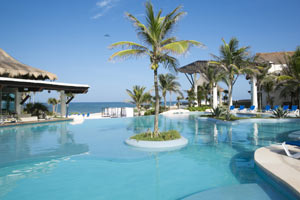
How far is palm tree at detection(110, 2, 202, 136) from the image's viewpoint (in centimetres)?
774

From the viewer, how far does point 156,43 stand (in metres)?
8.05

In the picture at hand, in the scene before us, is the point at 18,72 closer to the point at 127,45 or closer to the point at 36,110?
the point at 36,110

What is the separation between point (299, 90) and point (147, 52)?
22.1 m

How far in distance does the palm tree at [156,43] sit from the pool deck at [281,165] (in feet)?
13.9

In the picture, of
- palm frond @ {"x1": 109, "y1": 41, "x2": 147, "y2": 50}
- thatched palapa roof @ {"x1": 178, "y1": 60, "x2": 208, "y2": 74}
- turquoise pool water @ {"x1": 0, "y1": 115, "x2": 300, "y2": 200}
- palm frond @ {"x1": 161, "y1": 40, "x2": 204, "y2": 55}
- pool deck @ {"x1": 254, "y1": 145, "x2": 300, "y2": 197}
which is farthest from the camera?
thatched palapa roof @ {"x1": 178, "y1": 60, "x2": 208, "y2": 74}

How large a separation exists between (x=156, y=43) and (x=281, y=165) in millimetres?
6110

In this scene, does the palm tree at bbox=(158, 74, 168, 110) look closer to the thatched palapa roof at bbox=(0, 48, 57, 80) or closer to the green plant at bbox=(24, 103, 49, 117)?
the thatched palapa roof at bbox=(0, 48, 57, 80)

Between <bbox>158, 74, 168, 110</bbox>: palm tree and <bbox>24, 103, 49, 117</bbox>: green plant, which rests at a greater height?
<bbox>158, 74, 168, 110</bbox>: palm tree

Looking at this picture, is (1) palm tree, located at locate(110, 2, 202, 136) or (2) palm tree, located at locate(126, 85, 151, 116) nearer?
(1) palm tree, located at locate(110, 2, 202, 136)

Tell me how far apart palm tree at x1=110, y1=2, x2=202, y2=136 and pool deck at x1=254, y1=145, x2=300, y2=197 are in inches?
167

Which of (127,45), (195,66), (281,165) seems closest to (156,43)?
(127,45)

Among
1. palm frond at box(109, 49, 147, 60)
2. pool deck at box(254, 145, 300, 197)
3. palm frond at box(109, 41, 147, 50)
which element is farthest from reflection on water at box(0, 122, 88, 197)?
pool deck at box(254, 145, 300, 197)

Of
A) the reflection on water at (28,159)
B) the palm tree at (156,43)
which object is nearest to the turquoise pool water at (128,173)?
the reflection on water at (28,159)

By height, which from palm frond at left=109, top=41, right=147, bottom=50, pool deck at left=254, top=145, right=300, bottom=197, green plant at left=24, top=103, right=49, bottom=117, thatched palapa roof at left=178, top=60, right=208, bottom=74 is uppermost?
thatched palapa roof at left=178, top=60, right=208, bottom=74
